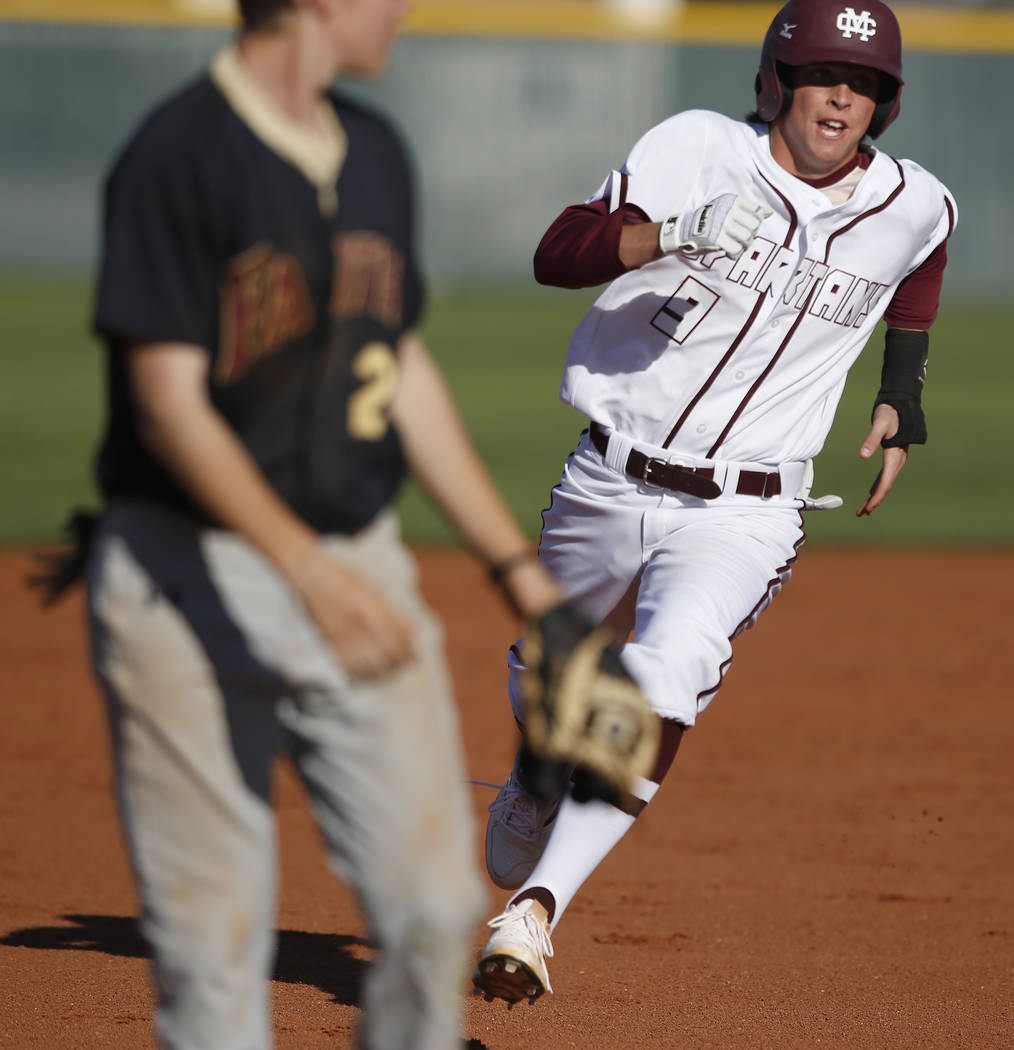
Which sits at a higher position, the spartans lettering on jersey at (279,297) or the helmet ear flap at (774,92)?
the spartans lettering on jersey at (279,297)

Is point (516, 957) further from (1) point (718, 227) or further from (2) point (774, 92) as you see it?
(2) point (774, 92)

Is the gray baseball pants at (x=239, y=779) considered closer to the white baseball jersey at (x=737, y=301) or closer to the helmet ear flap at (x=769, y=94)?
the white baseball jersey at (x=737, y=301)

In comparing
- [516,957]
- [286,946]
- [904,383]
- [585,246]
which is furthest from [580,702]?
[904,383]

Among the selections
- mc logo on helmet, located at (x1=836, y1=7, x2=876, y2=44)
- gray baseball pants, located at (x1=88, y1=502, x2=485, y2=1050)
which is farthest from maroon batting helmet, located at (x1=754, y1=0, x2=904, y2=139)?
gray baseball pants, located at (x1=88, y1=502, x2=485, y2=1050)

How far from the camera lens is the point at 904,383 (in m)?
4.26

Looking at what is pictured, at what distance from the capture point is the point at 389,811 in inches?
88.3

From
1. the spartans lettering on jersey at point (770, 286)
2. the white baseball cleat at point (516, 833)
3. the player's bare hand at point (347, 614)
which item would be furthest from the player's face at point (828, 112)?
the player's bare hand at point (347, 614)

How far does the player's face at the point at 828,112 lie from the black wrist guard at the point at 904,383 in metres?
0.59

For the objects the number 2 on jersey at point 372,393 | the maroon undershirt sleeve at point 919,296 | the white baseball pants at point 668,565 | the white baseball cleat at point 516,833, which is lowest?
the white baseball cleat at point 516,833

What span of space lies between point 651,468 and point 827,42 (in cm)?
107

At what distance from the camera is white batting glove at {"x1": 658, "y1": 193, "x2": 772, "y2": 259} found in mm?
3373

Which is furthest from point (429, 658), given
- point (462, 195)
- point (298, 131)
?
point (462, 195)

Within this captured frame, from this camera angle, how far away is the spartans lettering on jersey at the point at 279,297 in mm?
2117

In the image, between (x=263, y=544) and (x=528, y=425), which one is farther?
(x=528, y=425)
